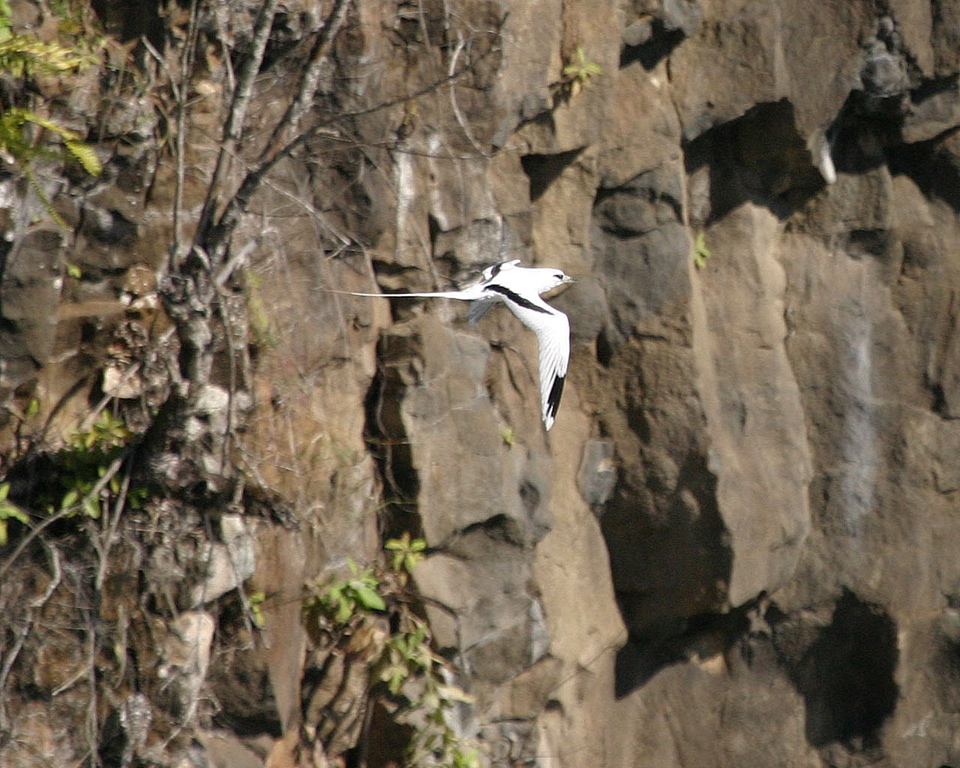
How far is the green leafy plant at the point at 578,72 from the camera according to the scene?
18.7 ft

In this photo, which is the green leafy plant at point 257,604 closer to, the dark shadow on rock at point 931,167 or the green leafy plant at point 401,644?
the green leafy plant at point 401,644

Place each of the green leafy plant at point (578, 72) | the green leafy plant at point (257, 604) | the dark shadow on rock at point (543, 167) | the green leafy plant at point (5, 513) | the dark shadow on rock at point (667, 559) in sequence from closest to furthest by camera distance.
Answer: the green leafy plant at point (5, 513), the green leafy plant at point (257, 604), the green leafy plant at point (578, 72), the dark shadow on rock at point (543, 167), the dark shadow on rock at point (667, 559)

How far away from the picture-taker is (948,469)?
24.1ft

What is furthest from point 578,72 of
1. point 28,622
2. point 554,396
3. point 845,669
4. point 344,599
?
point 845,669

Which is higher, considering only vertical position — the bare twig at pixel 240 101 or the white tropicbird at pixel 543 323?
the bare twig at pixel 240 101

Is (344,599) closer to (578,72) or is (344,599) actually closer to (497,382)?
(497,382)

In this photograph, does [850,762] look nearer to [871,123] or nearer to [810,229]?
[810,229]

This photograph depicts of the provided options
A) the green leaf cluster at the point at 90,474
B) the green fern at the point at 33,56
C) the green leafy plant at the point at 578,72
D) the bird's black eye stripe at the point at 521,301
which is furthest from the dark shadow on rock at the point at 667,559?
the green fern at the point at 33,56

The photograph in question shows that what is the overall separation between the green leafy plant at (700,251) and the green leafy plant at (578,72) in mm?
1209

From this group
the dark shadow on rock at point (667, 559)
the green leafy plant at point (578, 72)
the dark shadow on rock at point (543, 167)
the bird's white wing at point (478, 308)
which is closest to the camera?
the bird's white wing at point (478, 308)

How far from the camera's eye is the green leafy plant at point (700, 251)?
663cm

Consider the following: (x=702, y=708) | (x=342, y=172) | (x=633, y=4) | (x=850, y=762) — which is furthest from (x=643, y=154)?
(x=850, y=762)

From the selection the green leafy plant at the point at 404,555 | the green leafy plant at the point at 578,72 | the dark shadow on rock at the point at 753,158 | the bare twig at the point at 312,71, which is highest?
the green leafy plant at the point at 578,72

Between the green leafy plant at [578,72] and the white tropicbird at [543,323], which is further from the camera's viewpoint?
the green leafy plant at [578,72]
